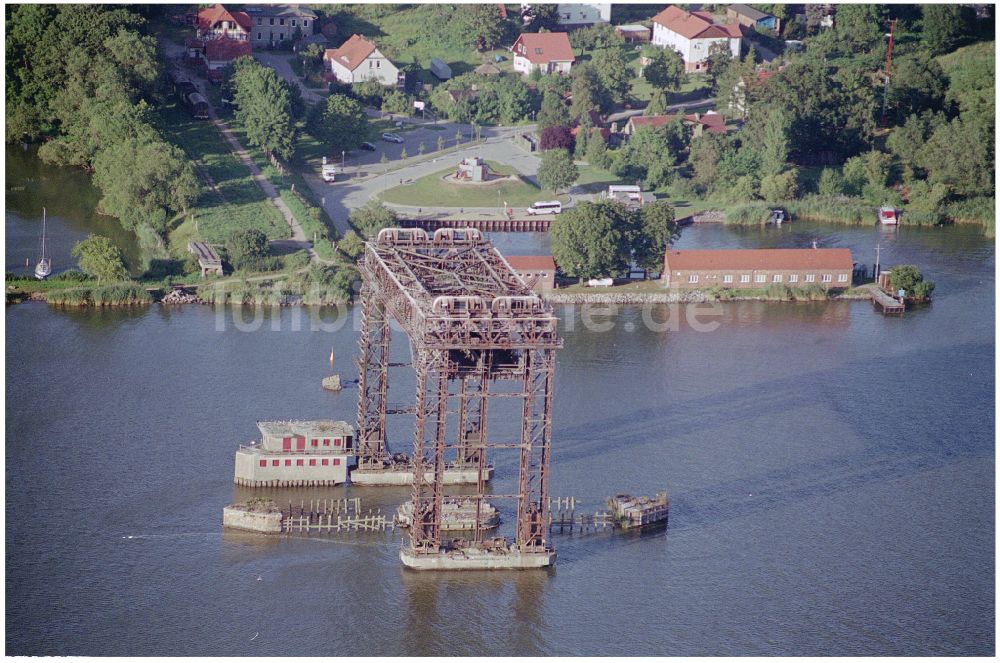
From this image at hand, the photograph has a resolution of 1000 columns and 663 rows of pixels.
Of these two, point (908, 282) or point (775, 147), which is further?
point (775, 147)

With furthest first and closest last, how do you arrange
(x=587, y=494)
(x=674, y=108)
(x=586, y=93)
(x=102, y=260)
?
(x=674, y=108) < (x=586, y=93) < (x=102, y=260) < (x=587, y=494)

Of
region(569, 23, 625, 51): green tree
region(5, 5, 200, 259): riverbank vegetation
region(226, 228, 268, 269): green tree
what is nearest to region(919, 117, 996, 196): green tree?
region(569, 23, 625, 51): green tree

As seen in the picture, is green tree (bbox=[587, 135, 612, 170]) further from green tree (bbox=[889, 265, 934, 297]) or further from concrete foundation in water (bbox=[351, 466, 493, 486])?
concrete foundation in water (bbox=[351, 466, 493, 486])

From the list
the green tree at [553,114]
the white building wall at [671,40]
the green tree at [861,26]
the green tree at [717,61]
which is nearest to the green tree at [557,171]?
the green tree at [553,114]

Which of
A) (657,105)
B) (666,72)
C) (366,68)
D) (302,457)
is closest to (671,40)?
(666,72)

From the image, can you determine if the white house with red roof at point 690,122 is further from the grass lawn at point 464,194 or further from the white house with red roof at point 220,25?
→ the white house with red roof at point 220,25

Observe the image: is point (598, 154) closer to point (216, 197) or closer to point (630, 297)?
point (630, 297)

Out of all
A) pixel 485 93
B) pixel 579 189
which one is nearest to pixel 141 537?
pixel 579 189
